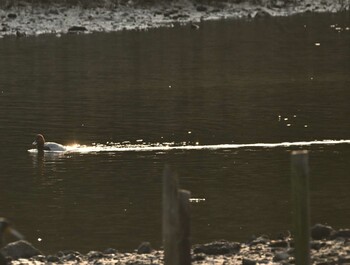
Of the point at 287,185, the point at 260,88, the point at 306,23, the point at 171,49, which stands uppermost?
the point at 306,23

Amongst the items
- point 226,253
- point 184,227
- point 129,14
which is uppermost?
point 129,14

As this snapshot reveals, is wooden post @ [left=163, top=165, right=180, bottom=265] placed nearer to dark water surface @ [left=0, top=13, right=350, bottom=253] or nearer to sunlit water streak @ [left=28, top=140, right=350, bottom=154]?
dark water surface @ [left=0, top=13, right=350, bottom=253]

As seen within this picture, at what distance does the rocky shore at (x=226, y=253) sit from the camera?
17047 mm

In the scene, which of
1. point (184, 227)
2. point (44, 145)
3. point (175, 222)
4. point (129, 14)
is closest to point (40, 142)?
point (44, 145)

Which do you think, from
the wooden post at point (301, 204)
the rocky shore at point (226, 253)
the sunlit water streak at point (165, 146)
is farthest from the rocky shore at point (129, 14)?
the wooden post at point (301, 204)

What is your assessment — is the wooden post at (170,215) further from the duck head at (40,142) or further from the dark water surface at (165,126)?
the duck head at (40,142)

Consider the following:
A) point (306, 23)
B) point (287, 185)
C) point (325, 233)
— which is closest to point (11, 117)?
point (287, 185)

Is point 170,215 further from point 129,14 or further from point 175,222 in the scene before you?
point 129,14

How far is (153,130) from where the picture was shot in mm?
32219

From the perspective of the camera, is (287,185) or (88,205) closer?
(88,205)

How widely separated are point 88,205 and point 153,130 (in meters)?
9.89

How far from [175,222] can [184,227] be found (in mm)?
166

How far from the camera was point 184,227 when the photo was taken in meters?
13.6

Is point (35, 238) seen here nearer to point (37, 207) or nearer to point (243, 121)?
point (37, 207)
